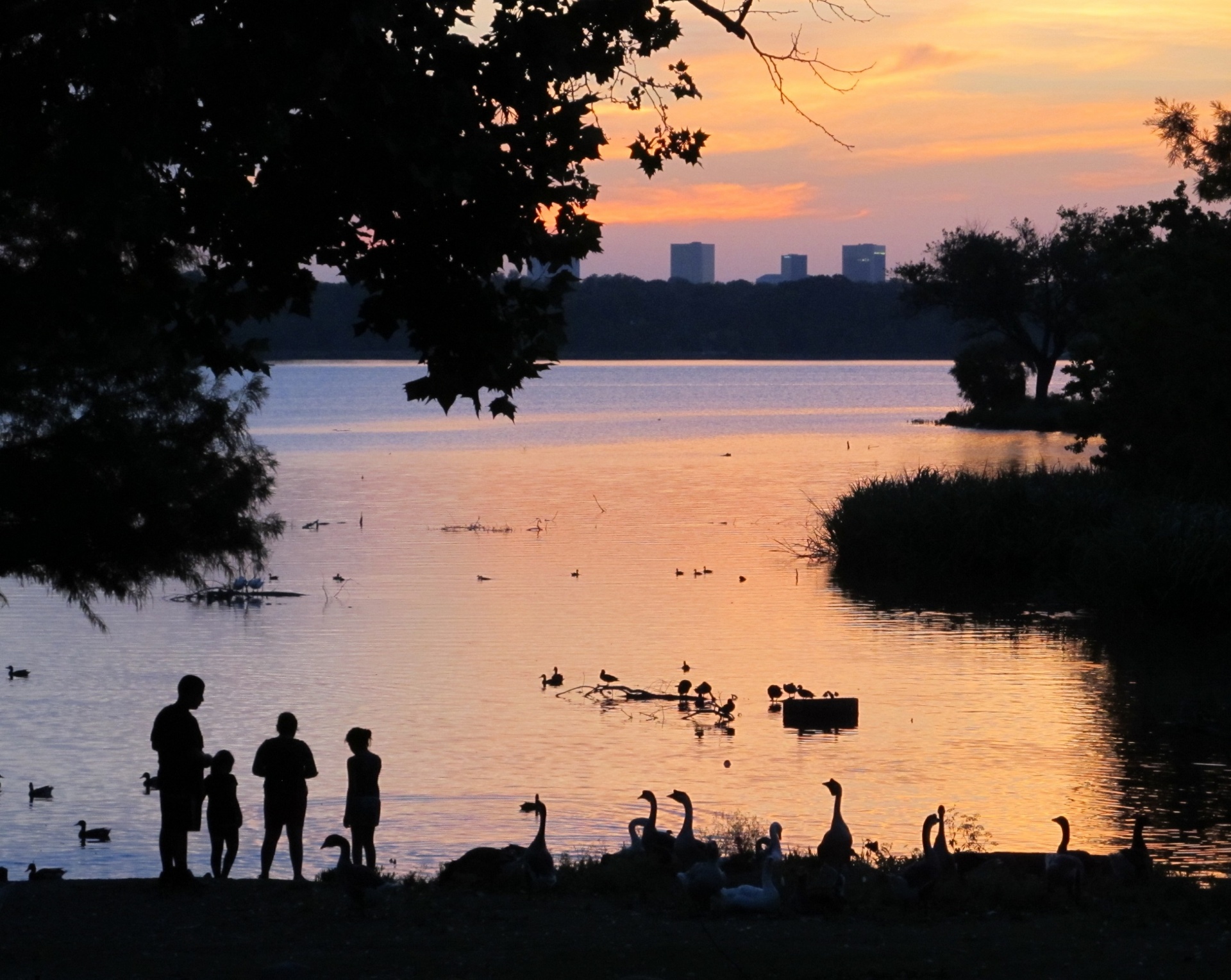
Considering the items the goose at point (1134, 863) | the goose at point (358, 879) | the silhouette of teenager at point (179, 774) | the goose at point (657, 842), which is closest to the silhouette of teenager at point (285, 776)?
the silhouette of teenager at point (179, 774)

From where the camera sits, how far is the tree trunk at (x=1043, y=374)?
9494 cm

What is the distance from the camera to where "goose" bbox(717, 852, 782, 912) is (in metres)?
11.4

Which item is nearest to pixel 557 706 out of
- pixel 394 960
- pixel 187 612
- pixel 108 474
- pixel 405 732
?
pixel 405 732

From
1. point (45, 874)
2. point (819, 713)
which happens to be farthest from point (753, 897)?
point (819, 713)

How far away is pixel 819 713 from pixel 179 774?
1343cm

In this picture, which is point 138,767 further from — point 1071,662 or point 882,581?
point 882,581

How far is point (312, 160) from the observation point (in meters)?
10.5

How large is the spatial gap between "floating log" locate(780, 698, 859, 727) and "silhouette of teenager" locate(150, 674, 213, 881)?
13.0 meters

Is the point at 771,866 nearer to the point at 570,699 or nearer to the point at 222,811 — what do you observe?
the point at 222,811

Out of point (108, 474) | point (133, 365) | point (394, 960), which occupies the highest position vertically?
point (133, 365)

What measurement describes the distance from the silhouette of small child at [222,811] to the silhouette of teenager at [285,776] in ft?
0.90

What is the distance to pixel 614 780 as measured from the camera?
21078 millimetres

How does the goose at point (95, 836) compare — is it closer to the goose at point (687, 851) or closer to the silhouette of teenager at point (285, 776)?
the silhouette of teenager at point (285, 776)

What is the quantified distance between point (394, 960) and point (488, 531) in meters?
41.8
